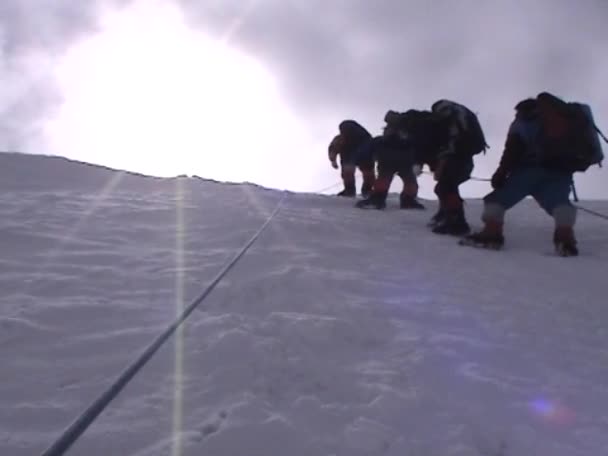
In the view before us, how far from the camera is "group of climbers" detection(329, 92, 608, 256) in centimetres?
520

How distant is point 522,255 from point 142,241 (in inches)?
123

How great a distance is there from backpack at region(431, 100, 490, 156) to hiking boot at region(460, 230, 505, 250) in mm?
1134

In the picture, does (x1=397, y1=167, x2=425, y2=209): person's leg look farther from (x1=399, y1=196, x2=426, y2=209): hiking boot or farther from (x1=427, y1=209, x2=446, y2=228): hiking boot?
(x1=427, y1=209, x2=446, y2=228): hiking boot

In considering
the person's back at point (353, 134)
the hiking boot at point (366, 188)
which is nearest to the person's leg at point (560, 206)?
the hiking boot at point (366, 188)

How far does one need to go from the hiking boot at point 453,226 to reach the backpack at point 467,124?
2.25 ft

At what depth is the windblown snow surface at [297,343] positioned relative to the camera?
6.51 ft

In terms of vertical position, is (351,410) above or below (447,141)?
below

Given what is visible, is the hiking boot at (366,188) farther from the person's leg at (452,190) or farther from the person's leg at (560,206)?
the person's leg at (560,206)

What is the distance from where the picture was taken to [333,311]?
10.2 ft

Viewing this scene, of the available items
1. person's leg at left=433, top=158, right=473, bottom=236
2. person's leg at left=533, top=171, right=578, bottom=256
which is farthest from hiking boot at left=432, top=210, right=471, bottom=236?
person's leg at left=533, top=171, right=578, bottom=256

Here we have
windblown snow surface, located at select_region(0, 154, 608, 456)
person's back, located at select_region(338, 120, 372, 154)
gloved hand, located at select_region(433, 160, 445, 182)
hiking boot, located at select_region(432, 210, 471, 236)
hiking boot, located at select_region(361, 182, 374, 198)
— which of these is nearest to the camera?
windblown snow surface, located at select_region(0, 154, 608, 456)

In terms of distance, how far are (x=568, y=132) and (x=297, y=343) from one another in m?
3.65

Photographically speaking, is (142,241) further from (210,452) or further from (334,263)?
(210,452)

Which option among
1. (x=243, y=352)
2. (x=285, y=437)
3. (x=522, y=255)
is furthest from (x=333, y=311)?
(x=522, y=255)
